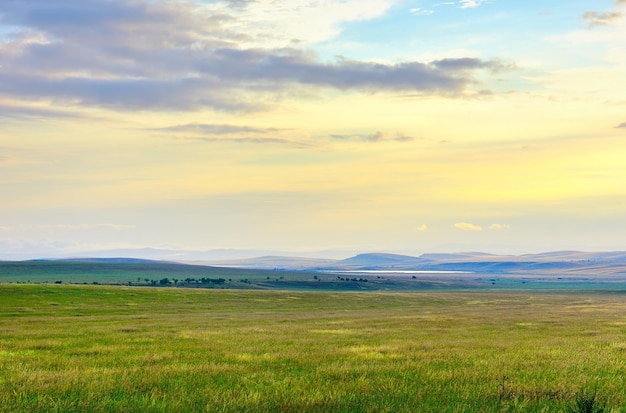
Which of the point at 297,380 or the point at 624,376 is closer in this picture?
the point at 297,380

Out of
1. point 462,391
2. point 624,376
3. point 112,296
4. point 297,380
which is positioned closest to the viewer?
point 462,391

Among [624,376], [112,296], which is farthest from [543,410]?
[112,296]

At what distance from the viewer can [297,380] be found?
50.3 feet

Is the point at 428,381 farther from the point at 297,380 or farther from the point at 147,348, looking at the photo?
the point at 147,348

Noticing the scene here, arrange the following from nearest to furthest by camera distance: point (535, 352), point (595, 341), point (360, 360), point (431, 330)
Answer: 1. point (360, 360)
2. point (535, 352)
3. point (595, 341)
4. point (431, 330)

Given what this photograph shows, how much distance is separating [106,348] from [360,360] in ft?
32.2

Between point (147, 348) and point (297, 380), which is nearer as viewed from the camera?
point (297, 380)

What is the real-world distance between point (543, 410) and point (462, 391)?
249cm

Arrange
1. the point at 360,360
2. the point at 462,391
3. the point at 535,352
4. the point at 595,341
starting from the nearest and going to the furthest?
the point at 462,391
the point at 360,360
the point at 535,352
the point at 595,341

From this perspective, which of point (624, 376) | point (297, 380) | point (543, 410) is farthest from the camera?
point (624, 376)

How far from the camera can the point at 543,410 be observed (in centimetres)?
1173

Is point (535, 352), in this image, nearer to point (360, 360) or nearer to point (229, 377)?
point (360, 360)

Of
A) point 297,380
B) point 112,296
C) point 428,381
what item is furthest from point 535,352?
point 112,296

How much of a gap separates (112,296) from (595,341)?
65.8 m
